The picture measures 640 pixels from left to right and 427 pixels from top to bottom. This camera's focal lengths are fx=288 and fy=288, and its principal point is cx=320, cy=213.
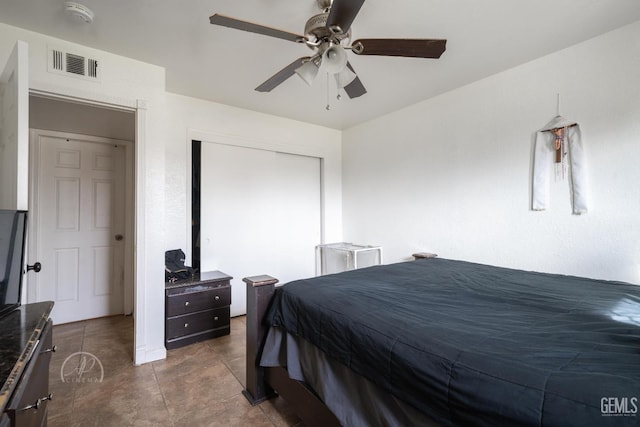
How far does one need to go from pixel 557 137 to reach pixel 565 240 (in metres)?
0.82

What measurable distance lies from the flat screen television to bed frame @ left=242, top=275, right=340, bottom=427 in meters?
1.01

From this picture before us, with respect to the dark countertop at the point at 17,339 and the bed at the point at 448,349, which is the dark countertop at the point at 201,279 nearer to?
the bed at the point at 448,349

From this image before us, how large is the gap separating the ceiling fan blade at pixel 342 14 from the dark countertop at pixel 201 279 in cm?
240

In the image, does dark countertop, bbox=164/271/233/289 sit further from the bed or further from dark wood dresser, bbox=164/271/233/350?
the bed

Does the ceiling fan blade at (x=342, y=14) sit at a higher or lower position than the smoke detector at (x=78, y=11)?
lower

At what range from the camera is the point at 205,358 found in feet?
8.01

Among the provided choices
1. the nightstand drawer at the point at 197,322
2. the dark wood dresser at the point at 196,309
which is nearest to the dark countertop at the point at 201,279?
the dark wood dresser at the point at 196,309

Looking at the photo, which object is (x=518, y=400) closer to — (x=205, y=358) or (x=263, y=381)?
(x=263, y=381)

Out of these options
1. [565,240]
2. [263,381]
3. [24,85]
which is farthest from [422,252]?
[24,85]

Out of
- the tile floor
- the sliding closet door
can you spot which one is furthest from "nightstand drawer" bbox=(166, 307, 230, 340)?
the sliding closet door

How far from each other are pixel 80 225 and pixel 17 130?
248 cm

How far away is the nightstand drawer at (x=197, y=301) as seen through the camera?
2.59 m

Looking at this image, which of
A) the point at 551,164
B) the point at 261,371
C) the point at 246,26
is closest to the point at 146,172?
the point at 246,26

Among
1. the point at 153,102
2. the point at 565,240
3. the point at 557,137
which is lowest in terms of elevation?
the point at 565,240
